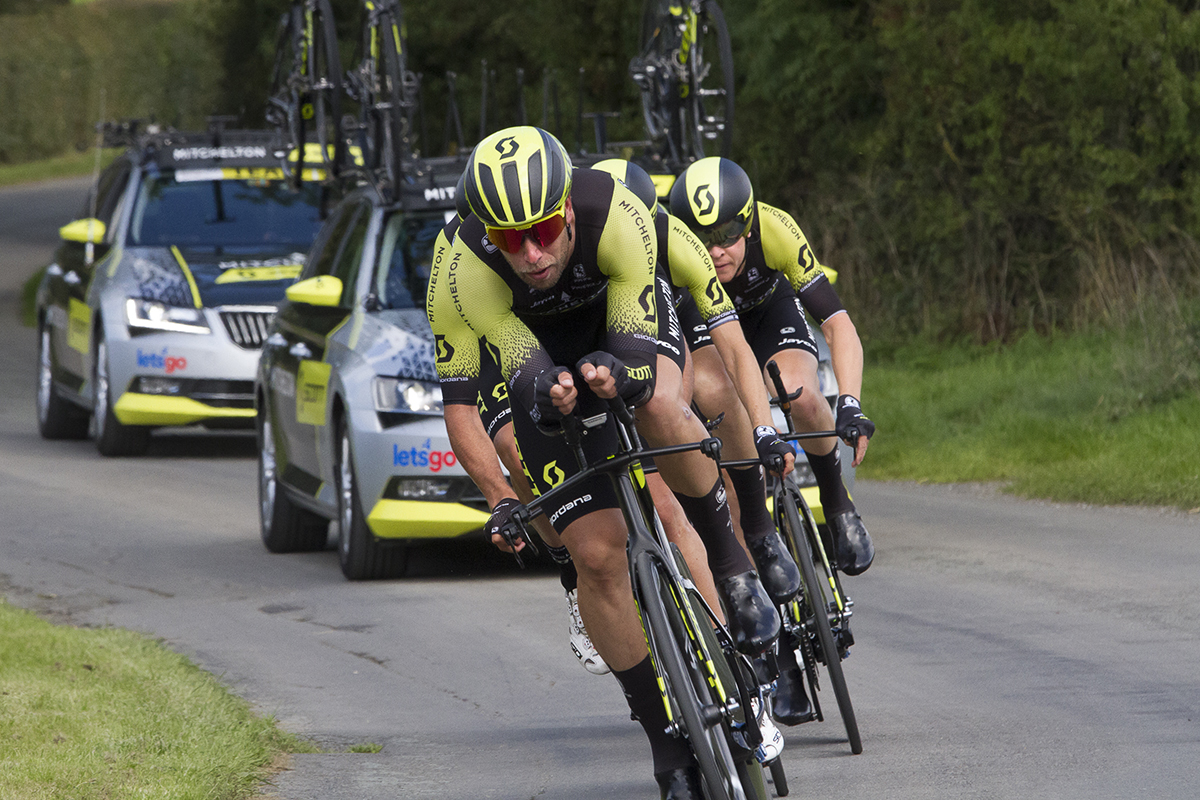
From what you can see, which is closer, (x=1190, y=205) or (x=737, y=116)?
(x=1190, y=205)

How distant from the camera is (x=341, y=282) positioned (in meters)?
10.5

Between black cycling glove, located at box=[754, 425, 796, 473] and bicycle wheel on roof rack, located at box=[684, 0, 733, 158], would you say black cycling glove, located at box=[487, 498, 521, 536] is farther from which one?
bicycle wheel on roof rack, located at box=[684, 0, 733, 158]

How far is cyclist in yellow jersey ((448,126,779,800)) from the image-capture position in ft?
16.2

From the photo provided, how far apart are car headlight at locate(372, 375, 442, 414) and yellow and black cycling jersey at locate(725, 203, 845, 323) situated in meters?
2.58

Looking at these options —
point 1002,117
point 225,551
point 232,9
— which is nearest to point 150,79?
point 232,9

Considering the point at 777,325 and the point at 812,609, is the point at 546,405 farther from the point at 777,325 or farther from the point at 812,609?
the point at 777,325

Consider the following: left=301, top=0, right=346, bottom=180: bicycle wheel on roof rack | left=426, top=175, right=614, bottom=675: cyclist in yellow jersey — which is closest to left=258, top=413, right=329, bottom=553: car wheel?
left=301, top=0, right=346, bottom=180: bicycle wheel on roof rack

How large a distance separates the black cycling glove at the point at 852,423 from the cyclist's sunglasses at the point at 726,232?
0.71 metres

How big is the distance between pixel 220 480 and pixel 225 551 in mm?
3127

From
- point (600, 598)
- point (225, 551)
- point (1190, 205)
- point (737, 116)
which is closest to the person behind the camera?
point (600, 598)

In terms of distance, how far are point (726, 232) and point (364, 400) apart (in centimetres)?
325

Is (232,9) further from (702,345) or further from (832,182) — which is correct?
(702,345)

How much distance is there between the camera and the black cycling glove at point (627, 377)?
494 cm

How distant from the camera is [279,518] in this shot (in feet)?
36.8
